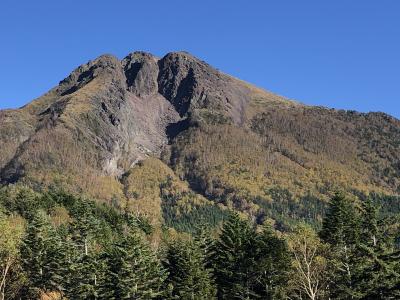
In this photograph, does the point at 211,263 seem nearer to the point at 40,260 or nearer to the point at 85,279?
the point at 85,279

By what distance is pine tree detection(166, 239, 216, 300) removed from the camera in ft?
281

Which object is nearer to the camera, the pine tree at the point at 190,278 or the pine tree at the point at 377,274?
the pine tree at the point at 377,274

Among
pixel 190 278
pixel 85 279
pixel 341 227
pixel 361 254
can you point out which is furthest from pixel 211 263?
pixel 361 254

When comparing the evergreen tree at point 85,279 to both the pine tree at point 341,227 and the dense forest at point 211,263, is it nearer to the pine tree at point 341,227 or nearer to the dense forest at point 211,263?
the dense forest at point 211,263

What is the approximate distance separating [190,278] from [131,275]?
1034cm

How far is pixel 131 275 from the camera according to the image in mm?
80500

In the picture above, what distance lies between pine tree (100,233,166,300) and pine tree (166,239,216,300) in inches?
129

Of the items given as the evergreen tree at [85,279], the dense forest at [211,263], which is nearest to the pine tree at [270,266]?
the dense forest at [211,263]

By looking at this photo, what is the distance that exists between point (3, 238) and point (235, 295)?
3847 centimetres

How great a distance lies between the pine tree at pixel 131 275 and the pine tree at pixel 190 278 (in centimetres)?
328

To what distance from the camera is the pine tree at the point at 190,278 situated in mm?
85625

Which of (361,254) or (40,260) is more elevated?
(361,254)

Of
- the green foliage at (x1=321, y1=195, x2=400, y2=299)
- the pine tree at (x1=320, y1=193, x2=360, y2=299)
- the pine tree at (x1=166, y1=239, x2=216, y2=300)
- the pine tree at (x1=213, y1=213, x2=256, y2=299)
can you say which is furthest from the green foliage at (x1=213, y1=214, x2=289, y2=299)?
the green foliage at (x1=321, y1=195, x2=400, y2=299)

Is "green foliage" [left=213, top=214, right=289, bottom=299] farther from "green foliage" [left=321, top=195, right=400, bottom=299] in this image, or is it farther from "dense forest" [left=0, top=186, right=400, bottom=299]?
"green foliage" [left=321, top=195, right=400, bottom=299]
